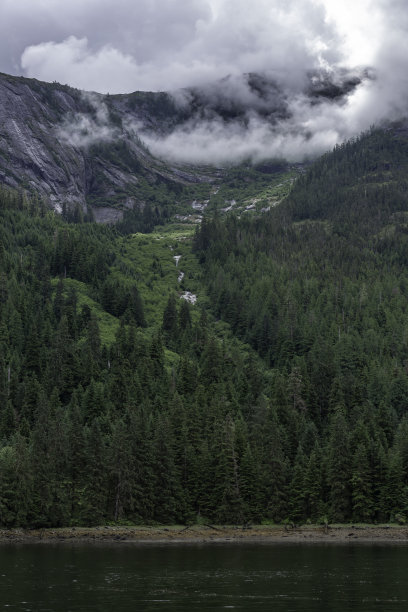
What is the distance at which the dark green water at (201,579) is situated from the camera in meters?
58.2

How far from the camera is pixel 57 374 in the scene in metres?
175

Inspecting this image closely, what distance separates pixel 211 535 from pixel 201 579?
51233 millimetres

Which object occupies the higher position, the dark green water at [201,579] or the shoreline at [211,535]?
A: the dark green water at [201,579]

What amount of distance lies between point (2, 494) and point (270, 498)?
4795 cm

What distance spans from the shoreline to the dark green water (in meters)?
12.2

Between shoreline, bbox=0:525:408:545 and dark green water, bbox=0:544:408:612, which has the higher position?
dark green water, bbox=0:544:408:612

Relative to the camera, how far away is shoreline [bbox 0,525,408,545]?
114 m

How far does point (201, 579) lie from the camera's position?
71688mm

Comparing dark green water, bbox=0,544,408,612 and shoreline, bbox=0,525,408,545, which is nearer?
dark green water, bbox=0,544,408,612

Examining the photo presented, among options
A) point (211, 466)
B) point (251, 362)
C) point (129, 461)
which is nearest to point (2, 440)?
point (129, 461)

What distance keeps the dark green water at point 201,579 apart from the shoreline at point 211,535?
12.2 metres

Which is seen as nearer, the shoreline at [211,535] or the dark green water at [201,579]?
the dark green water at [201,579]

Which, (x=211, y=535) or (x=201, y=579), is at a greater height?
(x=201, y=579)

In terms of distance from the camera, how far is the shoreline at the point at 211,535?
114 metres
